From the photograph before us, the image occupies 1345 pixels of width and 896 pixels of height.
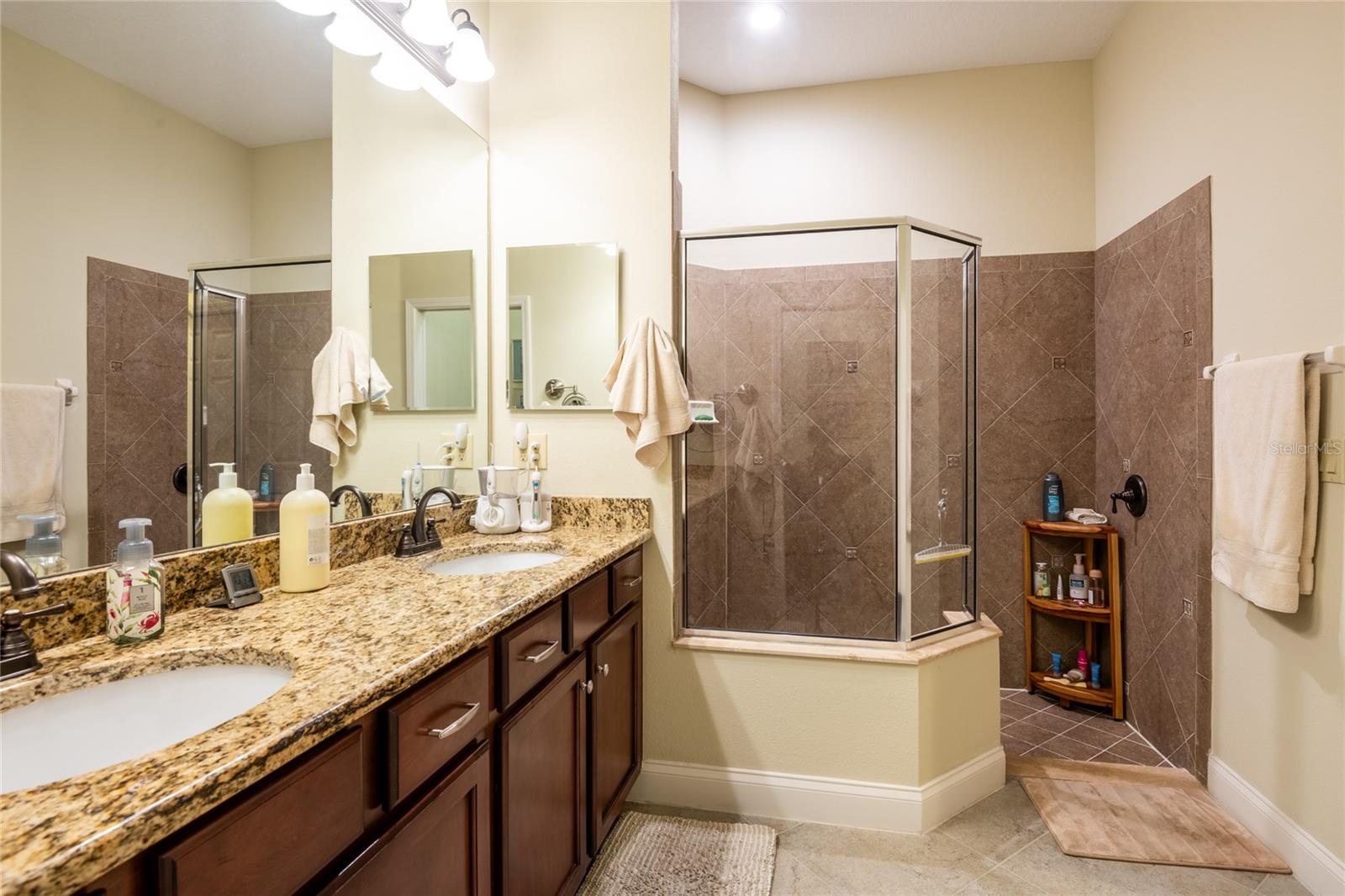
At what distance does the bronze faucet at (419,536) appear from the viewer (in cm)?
171

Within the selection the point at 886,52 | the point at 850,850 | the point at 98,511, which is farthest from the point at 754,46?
the point at 850,850

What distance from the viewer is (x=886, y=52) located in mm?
2996

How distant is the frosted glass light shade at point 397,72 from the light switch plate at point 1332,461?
2.76 m


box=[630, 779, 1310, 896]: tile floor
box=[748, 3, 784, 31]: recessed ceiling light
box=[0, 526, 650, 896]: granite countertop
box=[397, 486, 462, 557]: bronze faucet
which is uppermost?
box=[748, 3, 784, 31]: recessed ceiling light

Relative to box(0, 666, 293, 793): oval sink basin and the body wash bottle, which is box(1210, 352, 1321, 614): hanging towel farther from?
the body wash bottle

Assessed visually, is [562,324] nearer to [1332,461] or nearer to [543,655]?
[543,655]

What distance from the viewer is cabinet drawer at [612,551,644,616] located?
1810mm

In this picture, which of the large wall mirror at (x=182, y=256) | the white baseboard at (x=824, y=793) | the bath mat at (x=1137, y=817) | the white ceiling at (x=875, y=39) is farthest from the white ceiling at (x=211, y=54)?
the bath mat at (x=1137, y=817)

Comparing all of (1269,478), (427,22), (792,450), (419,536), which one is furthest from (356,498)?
(1269,478)

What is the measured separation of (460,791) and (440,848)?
0.08 meters

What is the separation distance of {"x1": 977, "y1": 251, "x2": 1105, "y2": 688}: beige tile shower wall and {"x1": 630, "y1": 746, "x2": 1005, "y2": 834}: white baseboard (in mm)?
1062

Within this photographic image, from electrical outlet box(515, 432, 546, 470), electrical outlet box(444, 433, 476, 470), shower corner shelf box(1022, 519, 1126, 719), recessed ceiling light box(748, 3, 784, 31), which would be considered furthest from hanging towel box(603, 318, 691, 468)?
shower corner shelf box(1022, 519, 1126, 719)

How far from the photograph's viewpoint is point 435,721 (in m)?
0.96

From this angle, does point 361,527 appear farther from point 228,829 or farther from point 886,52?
point 886,52
